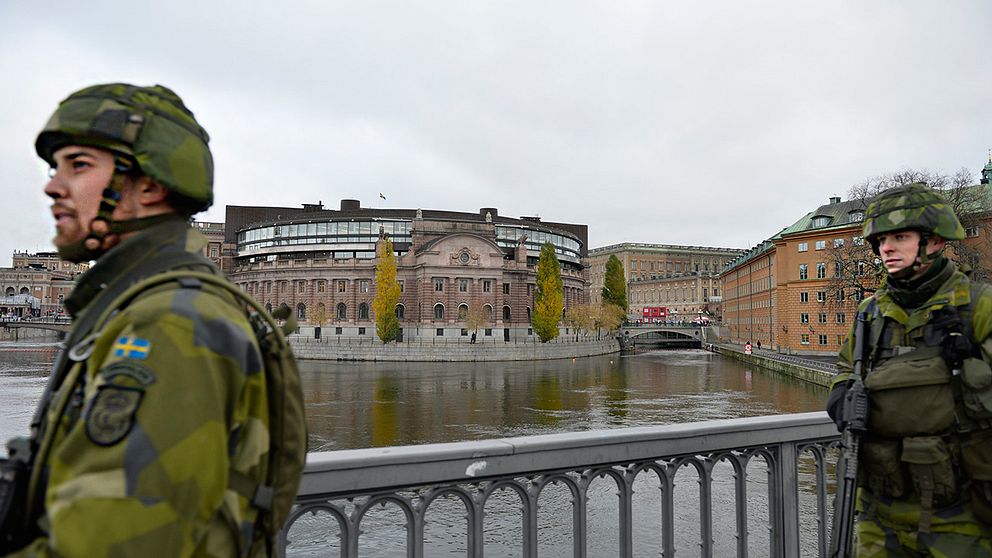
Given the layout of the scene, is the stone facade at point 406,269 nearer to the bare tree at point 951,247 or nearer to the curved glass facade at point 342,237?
the curved glass facade at point 342,237

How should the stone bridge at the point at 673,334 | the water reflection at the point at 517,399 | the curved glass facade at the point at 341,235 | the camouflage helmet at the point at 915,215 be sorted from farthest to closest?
the stone bridge at the point at 673,334, the curved glass facade at the point at 341,235, the water reflection at the point at 517,399, the camouflage helmet at the point at 915,215

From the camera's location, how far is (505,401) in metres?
31.7

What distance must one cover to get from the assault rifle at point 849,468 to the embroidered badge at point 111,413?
3.31m

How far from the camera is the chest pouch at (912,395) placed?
3.13 m

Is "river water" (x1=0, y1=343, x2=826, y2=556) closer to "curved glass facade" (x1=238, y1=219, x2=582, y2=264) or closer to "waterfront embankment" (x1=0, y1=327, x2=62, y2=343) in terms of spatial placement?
"curved glass facade" (x1=238, y1=219, x2=582, y2=264)

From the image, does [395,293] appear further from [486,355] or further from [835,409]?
[835,409]

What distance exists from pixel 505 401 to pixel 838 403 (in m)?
28.9

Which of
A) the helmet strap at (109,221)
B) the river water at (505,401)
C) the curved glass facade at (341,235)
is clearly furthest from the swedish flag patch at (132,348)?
the curved glass facade at (341,235)

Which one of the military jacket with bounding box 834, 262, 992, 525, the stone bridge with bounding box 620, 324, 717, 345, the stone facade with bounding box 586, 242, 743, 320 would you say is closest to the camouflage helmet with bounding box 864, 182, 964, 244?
the military jacket with bounding box 834, 262, 992, 525

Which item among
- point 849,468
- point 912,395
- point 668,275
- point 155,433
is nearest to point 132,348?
point 155,433

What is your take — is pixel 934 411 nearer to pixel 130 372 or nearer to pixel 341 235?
pixel 130 372

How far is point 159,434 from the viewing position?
1.34 m

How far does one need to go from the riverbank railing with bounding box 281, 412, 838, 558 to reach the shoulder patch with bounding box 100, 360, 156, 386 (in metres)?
1.75

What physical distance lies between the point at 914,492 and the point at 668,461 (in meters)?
1.32
